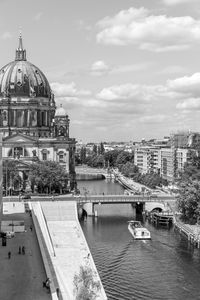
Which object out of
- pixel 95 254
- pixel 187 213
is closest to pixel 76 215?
pixel 187 213

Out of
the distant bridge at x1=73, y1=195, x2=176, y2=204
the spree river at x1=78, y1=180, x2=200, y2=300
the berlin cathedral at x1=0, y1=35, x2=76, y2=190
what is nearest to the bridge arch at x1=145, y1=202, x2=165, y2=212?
the distant bridge at x1=73, y1=195, x2=176, y2=204

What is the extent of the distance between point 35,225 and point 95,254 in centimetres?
1114

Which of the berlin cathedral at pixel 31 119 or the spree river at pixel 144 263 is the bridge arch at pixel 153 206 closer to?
the spree river at pixel 144 263

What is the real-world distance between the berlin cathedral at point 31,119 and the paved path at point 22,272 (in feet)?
266

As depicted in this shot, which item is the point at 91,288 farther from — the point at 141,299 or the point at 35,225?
the point at 35,225

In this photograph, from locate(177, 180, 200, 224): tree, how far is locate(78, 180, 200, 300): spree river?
402 centimetres

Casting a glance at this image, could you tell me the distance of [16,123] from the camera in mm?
167500

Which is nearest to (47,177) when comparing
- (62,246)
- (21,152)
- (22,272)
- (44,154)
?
(44,154)

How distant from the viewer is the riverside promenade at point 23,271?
52656 mm

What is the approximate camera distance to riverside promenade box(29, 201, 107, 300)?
6081 centimetres

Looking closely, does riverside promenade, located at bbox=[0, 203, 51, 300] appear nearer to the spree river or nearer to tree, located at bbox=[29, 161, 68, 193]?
the spree river

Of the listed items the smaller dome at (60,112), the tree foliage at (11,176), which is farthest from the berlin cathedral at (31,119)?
the tree foliage at (11,176)

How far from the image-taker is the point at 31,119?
168 meters

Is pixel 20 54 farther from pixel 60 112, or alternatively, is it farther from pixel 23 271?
pixel 23 271
